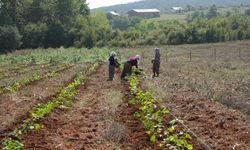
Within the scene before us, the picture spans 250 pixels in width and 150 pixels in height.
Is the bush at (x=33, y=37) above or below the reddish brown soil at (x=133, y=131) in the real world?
below

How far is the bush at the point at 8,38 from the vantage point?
5794 centimetres

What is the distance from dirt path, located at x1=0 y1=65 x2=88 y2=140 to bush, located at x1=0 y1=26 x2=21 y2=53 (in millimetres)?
36717

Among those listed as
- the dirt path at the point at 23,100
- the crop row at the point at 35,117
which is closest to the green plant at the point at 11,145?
the crop row at the point at 35,117

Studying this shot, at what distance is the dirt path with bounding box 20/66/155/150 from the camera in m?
9.55

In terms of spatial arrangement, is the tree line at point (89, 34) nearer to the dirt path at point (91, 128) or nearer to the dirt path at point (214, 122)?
the dirt path at point (91, 128)

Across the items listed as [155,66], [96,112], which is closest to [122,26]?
Result: [155,66]

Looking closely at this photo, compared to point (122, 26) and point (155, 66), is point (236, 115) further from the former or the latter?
point (122, 26)

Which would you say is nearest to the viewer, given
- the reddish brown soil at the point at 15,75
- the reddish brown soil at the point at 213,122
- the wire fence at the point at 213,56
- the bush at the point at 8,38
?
the reddish brown soil at the point at 213,122

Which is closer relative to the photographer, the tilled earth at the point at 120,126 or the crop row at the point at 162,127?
the crop row at the point at 162,127

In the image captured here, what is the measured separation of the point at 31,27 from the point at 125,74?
44149 mm

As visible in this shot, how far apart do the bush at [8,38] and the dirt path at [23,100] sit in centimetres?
3672

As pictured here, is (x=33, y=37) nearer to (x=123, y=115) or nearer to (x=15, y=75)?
(x=15, y=75)

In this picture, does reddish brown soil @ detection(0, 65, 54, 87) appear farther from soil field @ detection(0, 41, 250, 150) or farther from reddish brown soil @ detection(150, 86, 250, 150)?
reddish brown soil @ detection(150, 86, 250, 150)

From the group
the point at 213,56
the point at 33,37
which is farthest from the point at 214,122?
the point at 33,37
